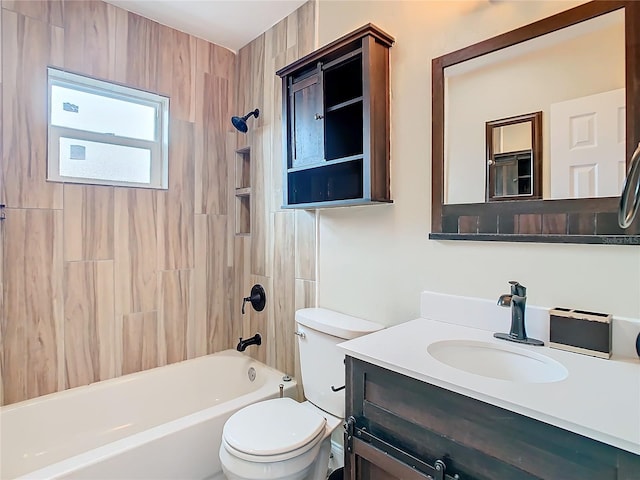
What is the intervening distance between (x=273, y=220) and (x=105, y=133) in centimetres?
113

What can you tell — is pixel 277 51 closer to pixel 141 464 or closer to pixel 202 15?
pixel 202 15

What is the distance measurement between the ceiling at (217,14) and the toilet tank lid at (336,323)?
5.68 ft

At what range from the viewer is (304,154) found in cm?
183

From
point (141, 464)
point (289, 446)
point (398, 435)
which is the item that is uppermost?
point (398, 435)

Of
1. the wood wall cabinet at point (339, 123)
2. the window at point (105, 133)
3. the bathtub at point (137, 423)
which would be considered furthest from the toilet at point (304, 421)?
the window at point (105, 133)

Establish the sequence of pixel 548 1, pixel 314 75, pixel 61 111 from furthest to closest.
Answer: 1. pixel 61 111
2. pixel 314 75
3. pixel 548 1

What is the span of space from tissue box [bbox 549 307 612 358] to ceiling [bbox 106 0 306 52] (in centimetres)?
201

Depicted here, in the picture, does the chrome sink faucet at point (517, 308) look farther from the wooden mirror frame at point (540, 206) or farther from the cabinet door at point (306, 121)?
the cabinet door at point (306, 121)

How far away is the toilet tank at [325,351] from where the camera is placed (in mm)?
1571

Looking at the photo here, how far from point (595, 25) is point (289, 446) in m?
1.72

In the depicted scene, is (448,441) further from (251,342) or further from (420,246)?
(251,342)

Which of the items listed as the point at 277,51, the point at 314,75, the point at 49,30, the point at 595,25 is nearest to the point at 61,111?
the point at 49,30

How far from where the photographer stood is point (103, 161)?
7.01ft

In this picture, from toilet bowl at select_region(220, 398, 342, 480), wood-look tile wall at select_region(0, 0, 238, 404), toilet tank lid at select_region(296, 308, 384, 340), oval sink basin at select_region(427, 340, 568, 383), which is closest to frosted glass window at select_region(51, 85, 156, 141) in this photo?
wood-look tile wall at select_region(0, 0, 238, 404)
